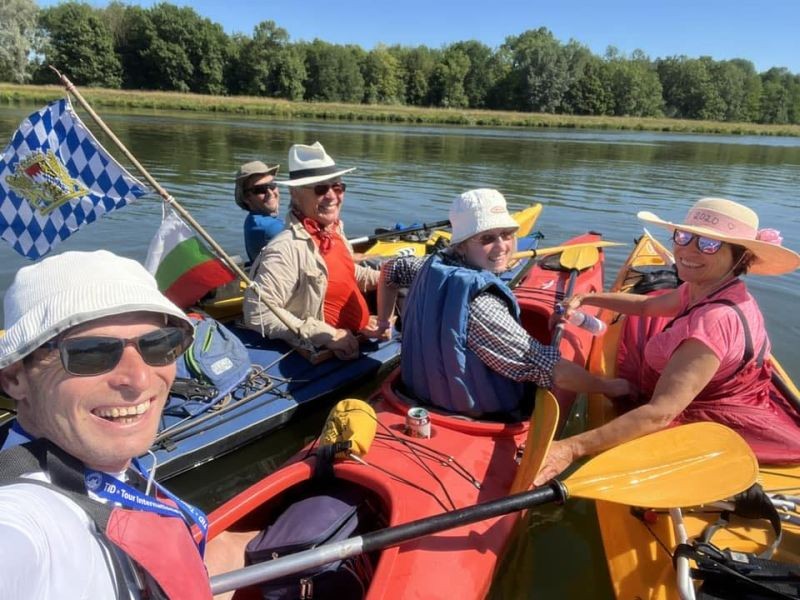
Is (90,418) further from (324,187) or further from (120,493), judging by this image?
(324,187)

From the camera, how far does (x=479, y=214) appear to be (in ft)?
9.88

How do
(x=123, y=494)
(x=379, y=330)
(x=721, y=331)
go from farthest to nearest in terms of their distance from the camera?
(x=379, y=330) < (x=721, y=331) < (x=123, y=494)

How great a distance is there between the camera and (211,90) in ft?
209

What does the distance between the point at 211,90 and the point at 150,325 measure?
2726 inches

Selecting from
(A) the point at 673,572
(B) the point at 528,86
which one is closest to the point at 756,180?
(A) the point at 673,572

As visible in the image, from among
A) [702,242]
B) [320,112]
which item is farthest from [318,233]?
[320,112]

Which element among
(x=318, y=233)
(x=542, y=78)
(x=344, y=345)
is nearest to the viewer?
(x=318, y=233)

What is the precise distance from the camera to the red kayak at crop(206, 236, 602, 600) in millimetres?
2396

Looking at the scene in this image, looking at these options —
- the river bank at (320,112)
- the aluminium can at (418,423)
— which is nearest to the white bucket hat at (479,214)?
the aluminium can at (418,423)

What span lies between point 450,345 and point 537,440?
65cm

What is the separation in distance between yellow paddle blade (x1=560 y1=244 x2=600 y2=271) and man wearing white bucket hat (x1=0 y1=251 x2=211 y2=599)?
5317 millimetres

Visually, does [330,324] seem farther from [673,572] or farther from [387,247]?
[673,572]

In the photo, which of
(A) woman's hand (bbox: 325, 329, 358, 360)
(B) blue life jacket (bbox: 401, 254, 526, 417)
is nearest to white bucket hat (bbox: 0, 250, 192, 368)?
(B) blue life jacket (bbox: 401, 254, 526, 417)

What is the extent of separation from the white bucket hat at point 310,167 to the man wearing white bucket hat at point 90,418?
3.04 m
